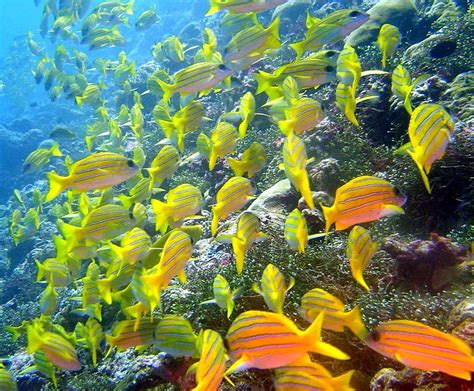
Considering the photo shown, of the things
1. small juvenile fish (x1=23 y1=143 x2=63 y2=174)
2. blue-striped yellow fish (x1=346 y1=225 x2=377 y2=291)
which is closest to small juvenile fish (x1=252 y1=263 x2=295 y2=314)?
blue-striped yellow fish (x1=346 y1=225 x2=377 y2=291)

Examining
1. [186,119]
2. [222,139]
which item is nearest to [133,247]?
[222,139]

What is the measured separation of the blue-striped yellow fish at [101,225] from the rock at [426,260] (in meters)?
→ 3.26

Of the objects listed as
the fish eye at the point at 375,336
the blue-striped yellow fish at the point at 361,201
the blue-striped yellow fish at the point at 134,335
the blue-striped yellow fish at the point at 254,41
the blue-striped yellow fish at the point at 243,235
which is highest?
the blue-striped yellow fish at the point at 254,41

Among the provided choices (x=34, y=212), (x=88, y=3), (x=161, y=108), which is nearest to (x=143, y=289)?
(x=161, y=108)

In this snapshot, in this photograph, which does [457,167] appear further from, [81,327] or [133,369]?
[81,327]

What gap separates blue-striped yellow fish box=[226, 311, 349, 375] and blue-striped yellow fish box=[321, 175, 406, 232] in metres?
1.10

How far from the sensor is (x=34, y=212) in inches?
422

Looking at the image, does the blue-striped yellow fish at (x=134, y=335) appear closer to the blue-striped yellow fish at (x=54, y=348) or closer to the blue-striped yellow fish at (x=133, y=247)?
the blue-striped yellow fish at (x=133, y=247)

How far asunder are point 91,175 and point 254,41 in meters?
2.73

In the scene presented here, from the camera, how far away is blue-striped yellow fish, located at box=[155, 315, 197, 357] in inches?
141

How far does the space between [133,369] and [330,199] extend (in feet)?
11.7

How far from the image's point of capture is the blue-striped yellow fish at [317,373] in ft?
6.99

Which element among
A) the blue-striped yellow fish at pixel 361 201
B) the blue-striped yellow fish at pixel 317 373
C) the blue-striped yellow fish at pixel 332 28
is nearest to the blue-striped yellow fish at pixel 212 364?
the blue-striped yellow fish at pixel 317 373

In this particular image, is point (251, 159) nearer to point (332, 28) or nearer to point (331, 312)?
point (332, 28)
